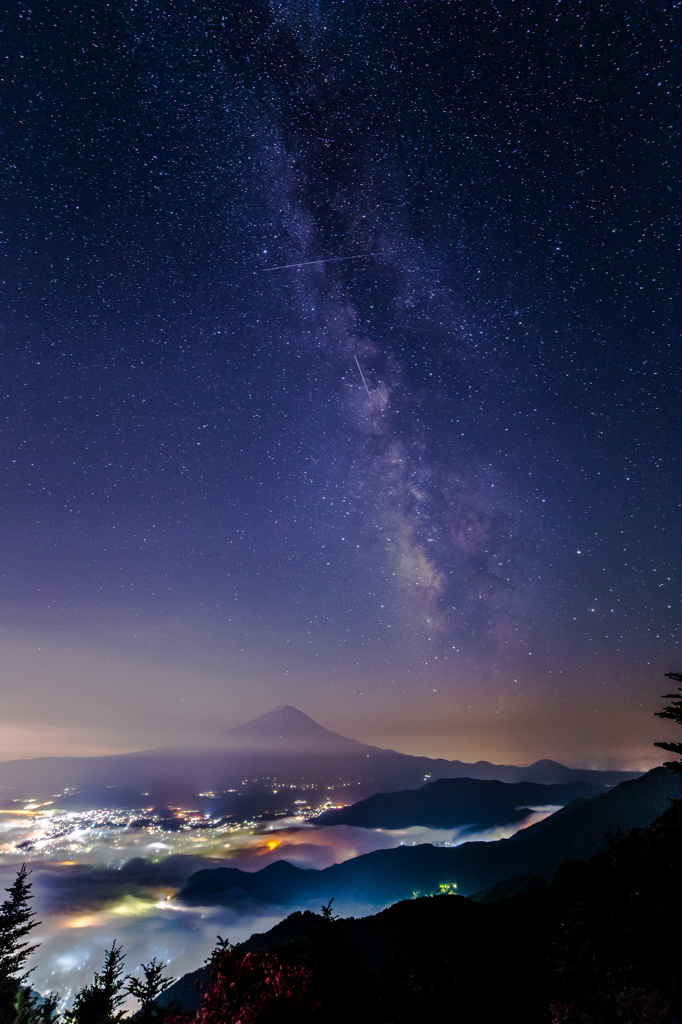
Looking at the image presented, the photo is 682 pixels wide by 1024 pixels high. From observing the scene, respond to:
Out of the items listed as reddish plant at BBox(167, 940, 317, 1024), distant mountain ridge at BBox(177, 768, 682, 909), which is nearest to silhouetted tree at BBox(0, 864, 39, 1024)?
reddish plant at BBox(167, 940, 317, 1024)

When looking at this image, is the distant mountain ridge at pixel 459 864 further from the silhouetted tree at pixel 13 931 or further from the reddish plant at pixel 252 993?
the reddish plant at pixel 252 993

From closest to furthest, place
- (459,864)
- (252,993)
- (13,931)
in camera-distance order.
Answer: (252,993)
(13,931)
(459,864)


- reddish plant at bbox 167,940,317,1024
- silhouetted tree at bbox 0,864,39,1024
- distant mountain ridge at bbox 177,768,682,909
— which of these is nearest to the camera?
reddish plant at bbox 167,940,317,1024

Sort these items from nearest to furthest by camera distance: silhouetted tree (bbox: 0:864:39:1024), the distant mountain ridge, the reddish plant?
the reddish plant → silhouetted tree (bbox: 0:864:39:1024) → the distant mountain ridge

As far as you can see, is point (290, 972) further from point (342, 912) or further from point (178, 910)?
Result: point (178, 910)

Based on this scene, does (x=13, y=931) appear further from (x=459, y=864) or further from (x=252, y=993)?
(x=459, y=864)

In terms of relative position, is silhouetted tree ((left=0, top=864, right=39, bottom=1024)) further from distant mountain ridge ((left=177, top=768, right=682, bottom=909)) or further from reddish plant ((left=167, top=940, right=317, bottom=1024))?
distant mountain ridge ((left=177, top=768, right=682, bottom=909))

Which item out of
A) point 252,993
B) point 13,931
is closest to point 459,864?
point 13,931

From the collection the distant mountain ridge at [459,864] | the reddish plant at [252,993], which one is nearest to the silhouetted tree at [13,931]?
the reddish plant at [252,993]

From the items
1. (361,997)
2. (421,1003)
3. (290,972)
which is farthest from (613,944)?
(421,1003)

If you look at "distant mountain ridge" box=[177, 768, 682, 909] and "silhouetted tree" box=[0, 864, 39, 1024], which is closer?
"silhouetted tree" box=[0, 864, 39, 1024]

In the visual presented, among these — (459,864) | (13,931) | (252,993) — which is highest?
(252,993)
